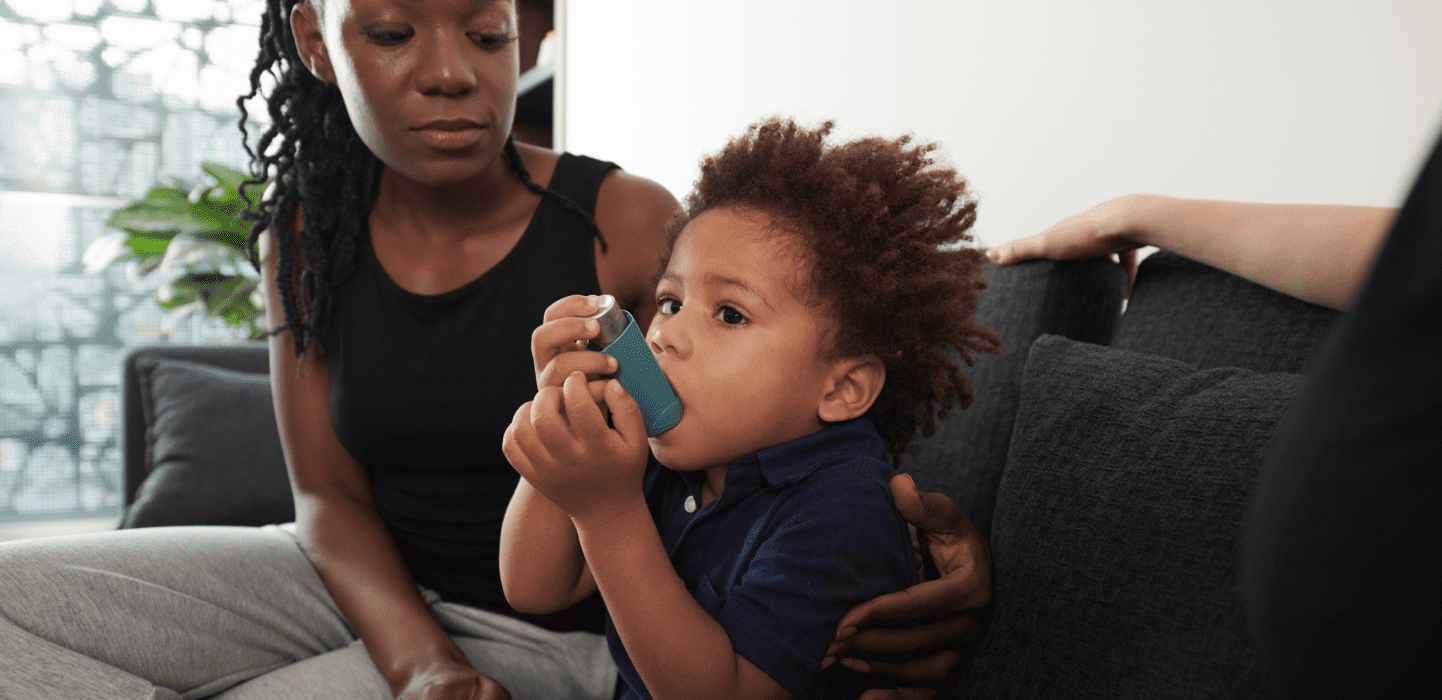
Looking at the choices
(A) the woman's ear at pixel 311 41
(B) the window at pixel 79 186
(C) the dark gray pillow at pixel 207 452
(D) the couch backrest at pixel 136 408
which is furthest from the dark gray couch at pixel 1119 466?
(B) the window at pixel 79 186

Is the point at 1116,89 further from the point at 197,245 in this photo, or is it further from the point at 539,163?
the point at 197,245

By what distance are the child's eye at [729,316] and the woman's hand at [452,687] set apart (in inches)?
20.6

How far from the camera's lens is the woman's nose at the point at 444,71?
1107 mm

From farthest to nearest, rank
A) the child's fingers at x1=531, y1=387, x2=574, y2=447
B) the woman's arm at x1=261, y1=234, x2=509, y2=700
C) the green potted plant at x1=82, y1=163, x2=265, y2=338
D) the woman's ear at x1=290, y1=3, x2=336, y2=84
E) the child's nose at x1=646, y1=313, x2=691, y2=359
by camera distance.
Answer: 1. the green potted plant at x1=82, y1=163, x2=265, y2=338
2. the woman's ear at x1=290, y1=3, x2=336, y2=84
3. the woman's arm at x1=261, y1=234, x2=509, y2=700
4. the child's nose at x1=646, y1=313, x2=691, y2=359
5. the child's fingers at x1=531, y1=387, x2=574, y2=447

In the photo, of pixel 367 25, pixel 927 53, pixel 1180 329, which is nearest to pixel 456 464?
pixel 367 25

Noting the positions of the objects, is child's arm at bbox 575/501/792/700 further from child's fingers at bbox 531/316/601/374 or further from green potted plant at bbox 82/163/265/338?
green potted plant at bbox 82/163/265/338

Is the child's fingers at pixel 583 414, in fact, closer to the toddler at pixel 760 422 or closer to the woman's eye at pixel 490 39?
the toddler at pixel 760 422

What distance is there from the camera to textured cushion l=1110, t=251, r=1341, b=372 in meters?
0.90

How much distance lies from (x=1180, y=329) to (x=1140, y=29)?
23.8 inches

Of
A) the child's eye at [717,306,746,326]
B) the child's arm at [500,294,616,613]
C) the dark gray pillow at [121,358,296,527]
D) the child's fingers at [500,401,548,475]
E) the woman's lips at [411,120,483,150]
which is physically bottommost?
the dark gray pillow at [121,358,296,527]

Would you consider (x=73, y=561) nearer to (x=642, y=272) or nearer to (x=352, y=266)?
(x=352, y=266)

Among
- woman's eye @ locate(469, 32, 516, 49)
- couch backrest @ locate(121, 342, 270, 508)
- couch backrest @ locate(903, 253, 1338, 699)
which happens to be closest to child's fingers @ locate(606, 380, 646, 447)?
couch backrest @ locate(903, 253, 1338, 699)

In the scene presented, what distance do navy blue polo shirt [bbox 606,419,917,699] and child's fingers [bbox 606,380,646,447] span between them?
14 centimetres

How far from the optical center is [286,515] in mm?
2361
